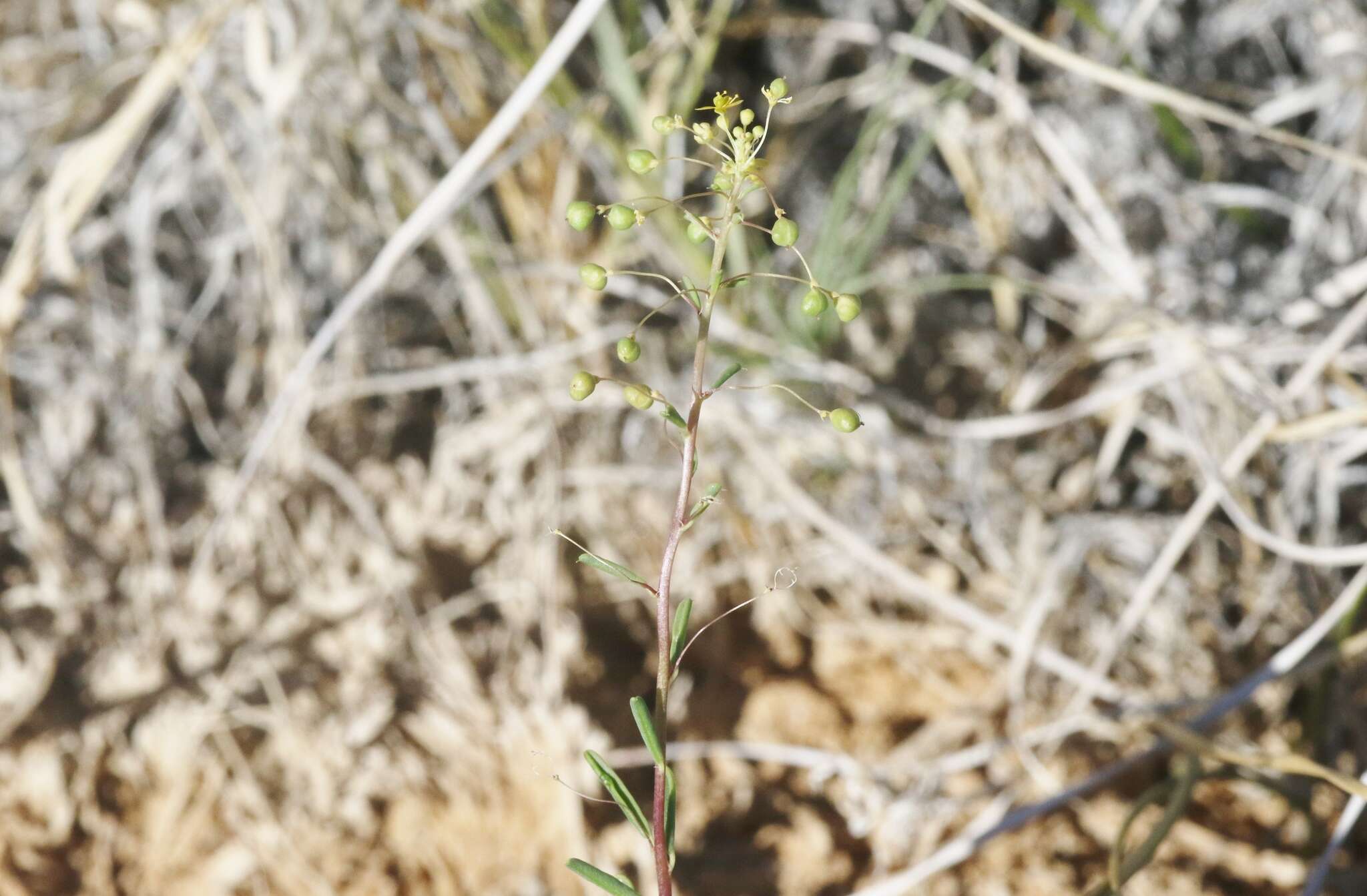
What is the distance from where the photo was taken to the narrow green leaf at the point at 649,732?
0.42m

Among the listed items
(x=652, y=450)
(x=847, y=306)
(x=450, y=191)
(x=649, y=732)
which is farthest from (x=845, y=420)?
(x=652, y=450)

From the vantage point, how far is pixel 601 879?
1.49ft

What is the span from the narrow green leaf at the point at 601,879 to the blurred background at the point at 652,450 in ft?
1.60

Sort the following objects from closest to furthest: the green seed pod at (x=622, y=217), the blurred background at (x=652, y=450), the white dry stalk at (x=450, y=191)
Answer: the green seed pod at (x=622, y=217)
the white dry stalk at (x=450, y=191)
the blurred background at (x=652, y=450)

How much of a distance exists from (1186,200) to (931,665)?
547mm

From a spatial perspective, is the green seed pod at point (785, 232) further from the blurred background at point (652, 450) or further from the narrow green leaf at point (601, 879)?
the blurred background at point (652, 450)

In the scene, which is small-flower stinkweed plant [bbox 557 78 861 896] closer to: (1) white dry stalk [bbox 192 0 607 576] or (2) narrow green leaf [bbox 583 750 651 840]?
(2) narrow green leaf [bbox 583 750 651 840]

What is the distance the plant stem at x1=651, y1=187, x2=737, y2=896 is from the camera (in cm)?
38

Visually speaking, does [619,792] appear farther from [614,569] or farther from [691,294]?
[691,294]

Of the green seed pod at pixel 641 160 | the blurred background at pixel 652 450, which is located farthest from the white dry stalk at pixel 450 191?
the green seed pod at pixel 641 160

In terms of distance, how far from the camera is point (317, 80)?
105 centimetres

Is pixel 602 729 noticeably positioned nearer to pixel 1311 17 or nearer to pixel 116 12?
pixel 116 12

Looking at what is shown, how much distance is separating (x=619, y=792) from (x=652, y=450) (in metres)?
0.68

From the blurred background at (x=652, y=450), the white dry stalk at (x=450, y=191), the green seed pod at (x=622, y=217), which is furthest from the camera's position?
the blurred background at (x=652, y=450)
